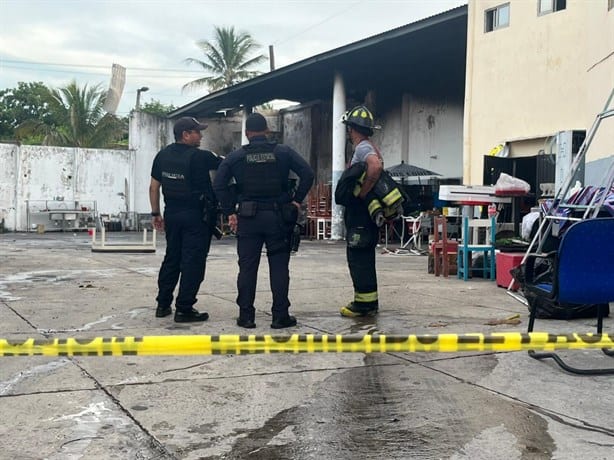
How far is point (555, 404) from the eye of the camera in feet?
10.9

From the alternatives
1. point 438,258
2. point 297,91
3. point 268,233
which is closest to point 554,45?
point 438,258

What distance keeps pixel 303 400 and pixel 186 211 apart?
2.49 m

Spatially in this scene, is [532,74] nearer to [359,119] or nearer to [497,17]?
[497,17]

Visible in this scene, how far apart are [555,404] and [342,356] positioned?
1421 millimetres

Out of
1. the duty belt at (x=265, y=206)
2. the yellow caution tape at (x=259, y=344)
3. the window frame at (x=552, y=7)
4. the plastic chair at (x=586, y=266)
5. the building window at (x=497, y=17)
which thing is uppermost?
the building window at (x=497, y=17)

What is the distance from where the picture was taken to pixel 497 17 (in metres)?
13.1

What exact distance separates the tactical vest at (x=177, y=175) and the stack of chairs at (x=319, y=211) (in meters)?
15.2

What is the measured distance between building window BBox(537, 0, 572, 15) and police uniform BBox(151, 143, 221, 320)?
888cm

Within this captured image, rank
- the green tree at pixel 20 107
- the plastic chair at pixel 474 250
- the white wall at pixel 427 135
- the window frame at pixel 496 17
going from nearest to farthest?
the plastic chair at pixel 474 250
the window frame at pixel 496 17
the white wall at pixel 427 135
the green tree at pixel 20 107

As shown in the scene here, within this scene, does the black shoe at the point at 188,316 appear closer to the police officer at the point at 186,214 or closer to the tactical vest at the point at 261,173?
the police officer at the point at 186,214

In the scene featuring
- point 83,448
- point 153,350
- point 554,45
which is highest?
point 554,45

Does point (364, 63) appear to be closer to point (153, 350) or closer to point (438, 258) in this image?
point (438, 258)

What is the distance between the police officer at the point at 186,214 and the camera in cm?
536

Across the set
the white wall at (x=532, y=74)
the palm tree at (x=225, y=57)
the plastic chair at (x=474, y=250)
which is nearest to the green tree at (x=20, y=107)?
the palm tree at (x=225, y=57)
